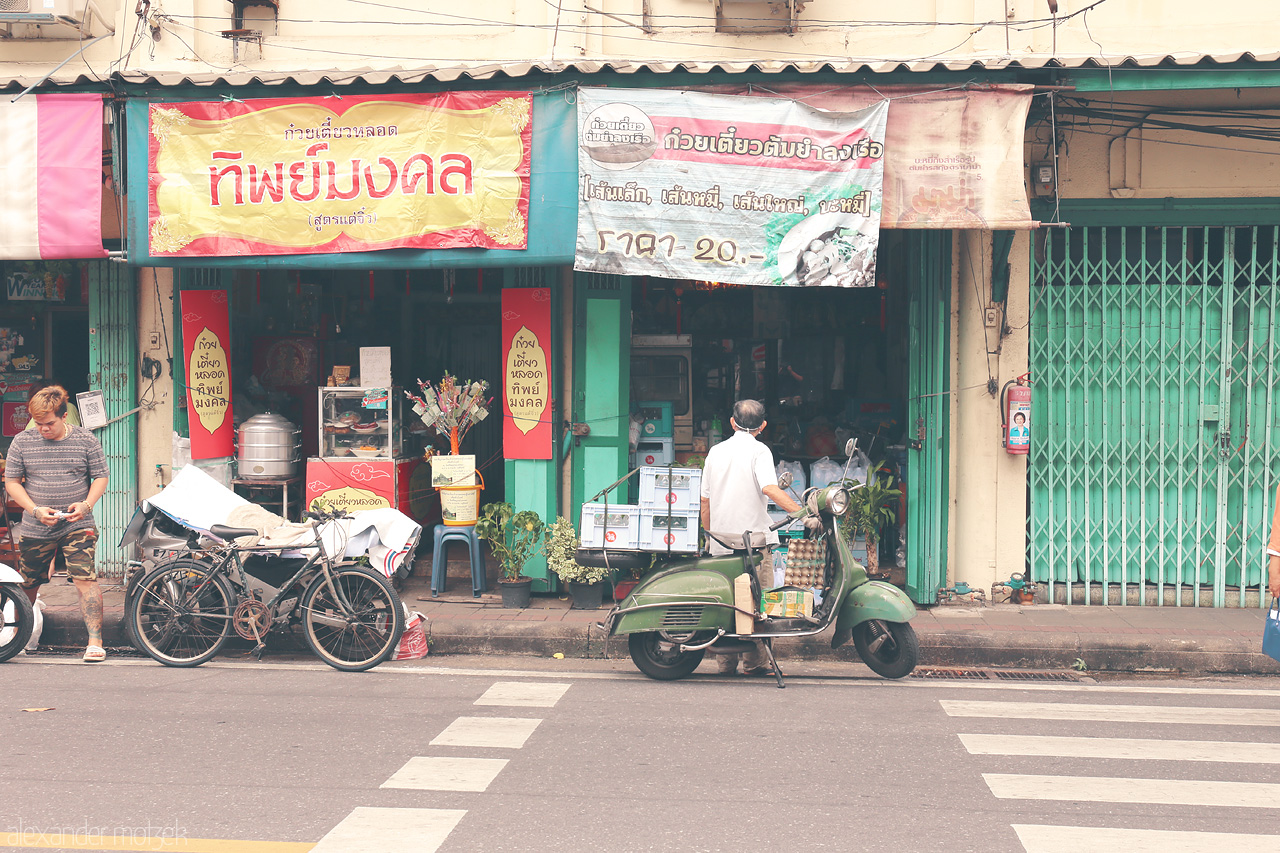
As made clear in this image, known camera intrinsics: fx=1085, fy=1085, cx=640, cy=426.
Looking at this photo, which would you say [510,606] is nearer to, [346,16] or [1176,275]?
[346,16]

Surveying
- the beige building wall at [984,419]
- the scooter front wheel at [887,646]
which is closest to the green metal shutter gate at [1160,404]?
the beige building wall at [984,419]

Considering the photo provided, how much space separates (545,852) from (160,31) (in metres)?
8.45

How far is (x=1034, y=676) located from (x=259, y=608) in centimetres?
548

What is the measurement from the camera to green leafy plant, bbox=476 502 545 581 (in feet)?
29.8

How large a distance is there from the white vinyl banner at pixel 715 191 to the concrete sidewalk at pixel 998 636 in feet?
9.07

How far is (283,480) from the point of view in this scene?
10.0 meters

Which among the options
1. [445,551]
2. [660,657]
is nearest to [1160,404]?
[660,657]

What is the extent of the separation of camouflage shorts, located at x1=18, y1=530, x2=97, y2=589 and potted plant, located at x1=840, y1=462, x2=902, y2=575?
5836mm

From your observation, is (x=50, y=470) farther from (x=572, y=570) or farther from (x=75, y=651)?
(x=572, y=570)

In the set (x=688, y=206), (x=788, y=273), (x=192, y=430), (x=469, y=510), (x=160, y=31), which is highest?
(x=160, y=31)

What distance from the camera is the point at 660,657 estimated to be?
726cm

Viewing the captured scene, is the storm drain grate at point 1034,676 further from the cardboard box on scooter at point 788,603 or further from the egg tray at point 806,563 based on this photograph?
the cardboard box on scooter at point 788,603

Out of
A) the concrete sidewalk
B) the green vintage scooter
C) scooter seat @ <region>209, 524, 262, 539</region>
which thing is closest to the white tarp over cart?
scooter seat @ <region>209, 524, 262, 539</region>

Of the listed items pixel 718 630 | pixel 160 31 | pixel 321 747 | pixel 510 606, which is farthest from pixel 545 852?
pixel 160 31
